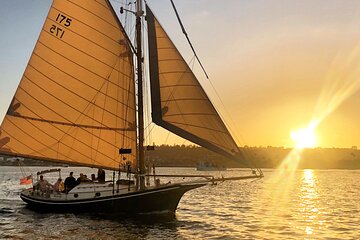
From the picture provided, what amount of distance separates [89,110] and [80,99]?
1.11 meters

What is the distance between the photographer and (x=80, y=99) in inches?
1439

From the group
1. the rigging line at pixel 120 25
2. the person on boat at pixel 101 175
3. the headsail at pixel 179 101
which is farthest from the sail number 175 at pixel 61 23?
the person on boat at pixel 101 175

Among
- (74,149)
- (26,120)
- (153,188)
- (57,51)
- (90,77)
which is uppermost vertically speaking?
(57,51)

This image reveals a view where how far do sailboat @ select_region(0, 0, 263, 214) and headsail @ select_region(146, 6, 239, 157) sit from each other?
1.64 metres

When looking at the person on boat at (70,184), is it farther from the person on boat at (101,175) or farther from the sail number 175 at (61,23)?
the sail number 175 at (61,23)

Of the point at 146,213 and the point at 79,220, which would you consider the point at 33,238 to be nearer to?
the point at 79,220

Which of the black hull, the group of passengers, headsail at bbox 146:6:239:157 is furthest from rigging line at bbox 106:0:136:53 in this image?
the black hull

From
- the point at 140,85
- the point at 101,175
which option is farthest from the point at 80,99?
the point at 101,175

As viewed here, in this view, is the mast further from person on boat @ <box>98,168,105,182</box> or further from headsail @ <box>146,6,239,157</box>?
person on boat @ <box>98,168,105,182</box>

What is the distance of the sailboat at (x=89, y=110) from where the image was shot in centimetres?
3522

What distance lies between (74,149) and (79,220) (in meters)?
5.44

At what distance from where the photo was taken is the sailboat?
35.2m

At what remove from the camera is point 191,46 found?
105 ft

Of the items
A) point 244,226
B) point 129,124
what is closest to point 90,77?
point 129,124
